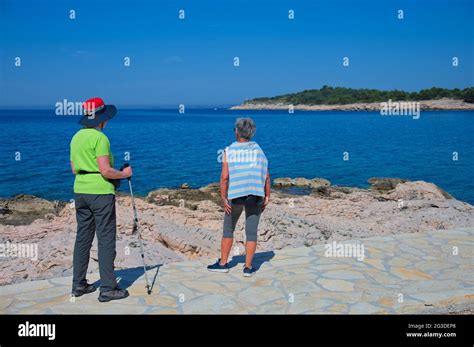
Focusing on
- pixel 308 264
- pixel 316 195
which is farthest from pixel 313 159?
pixel 308 264

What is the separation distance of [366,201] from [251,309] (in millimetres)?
11910

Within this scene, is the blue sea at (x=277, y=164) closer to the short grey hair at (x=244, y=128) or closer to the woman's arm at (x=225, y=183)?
the woman's arm at (x=225, y=183)

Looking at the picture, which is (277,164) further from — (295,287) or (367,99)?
(367,99)

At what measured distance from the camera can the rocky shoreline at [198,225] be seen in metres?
7.98

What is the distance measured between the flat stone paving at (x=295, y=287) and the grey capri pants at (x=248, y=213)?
0.60 meters

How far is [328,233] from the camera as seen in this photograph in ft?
32.6

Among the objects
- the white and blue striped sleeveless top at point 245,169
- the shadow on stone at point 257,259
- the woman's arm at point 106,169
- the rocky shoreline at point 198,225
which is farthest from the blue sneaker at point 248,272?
the woman's arm at point 106,169

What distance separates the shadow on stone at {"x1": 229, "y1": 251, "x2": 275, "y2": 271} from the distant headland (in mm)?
91184

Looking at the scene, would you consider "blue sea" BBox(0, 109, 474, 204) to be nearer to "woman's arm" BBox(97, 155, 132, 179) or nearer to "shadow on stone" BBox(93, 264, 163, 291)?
"shadow on stone" BBox(93, 264, 163, 291)

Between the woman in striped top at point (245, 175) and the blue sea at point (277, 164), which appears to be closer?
the woman in striped top at point (245, 175)

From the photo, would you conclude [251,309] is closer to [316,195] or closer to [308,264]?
[308,264]

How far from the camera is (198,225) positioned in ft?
36.9

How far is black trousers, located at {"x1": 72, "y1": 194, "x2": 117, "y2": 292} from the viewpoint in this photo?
17.3 feet

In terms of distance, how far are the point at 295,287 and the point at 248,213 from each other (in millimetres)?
1062
